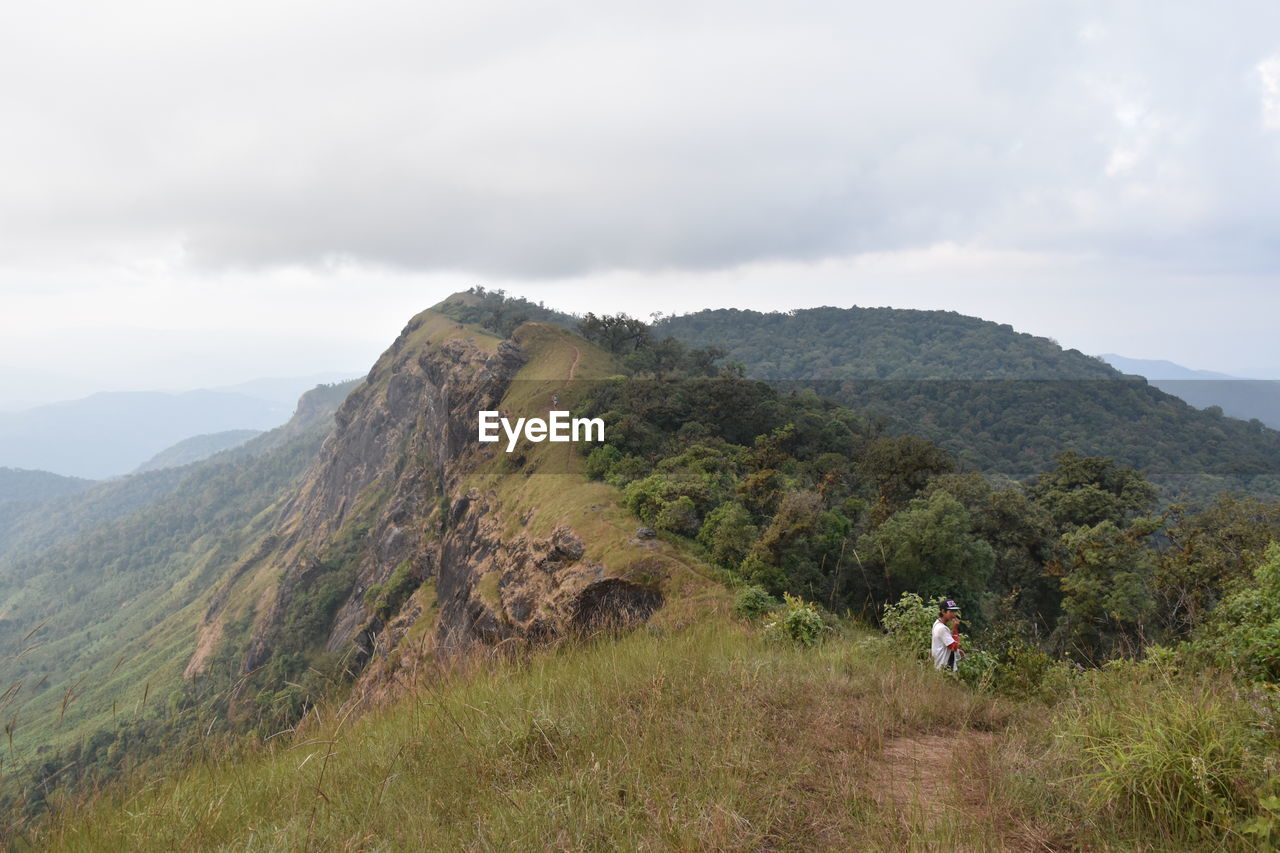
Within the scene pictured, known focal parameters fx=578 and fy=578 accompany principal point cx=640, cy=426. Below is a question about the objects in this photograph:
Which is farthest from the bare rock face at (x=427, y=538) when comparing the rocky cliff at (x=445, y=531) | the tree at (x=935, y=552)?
the tree at (x=935, y=552)

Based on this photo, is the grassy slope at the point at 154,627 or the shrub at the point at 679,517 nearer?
the shrub at the point at 679,517

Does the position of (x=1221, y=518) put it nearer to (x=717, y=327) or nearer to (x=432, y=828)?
(x=432, y=828)

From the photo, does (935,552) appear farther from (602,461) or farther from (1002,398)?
(1002,398)

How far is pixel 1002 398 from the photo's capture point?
259ft

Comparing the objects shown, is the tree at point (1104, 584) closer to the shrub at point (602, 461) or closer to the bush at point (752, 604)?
the bush at point (752, 604)

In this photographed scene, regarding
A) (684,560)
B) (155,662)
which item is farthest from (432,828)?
(155,662)

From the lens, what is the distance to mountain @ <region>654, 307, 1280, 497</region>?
62062mm

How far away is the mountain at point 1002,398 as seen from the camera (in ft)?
204

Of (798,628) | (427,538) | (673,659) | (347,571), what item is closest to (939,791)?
(673,659)

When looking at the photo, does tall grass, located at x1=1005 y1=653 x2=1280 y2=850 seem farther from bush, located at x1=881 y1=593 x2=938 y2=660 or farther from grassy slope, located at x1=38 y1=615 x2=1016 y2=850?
bush, located at x1=881 y1=593 x2=938 y2=660

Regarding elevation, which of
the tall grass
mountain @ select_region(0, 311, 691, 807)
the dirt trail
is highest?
the tall grass

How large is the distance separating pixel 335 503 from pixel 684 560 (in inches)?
3042

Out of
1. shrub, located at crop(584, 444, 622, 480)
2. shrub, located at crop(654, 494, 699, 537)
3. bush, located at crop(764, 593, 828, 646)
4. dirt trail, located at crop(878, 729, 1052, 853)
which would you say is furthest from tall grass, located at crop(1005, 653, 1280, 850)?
shrub, located at crop(584, 444, 622, 480)

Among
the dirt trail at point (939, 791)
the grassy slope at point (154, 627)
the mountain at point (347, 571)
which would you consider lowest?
the grassy slope at point (154, 627)
